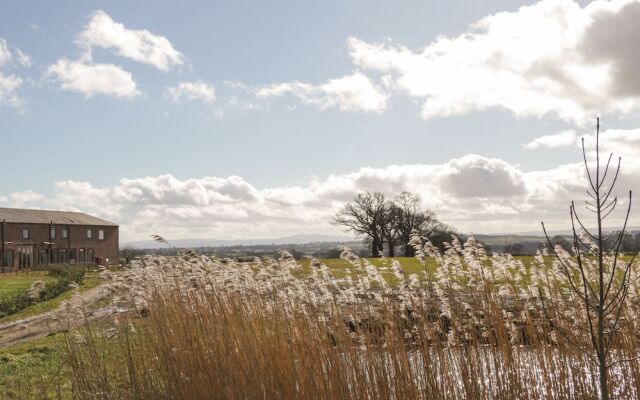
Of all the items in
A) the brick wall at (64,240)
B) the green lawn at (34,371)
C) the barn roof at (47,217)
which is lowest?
the green lawn at (34,371)

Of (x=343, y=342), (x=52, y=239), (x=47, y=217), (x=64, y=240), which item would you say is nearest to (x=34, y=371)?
(x=343, y=342)

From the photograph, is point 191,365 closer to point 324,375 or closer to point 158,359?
point 158,359

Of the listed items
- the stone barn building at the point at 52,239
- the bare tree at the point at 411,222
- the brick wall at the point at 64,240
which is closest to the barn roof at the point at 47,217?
the stone barn building at the point at 52,239

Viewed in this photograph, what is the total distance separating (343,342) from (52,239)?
45667mm

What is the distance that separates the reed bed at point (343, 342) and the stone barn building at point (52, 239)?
3671cm

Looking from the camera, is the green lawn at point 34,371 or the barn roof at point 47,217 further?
the barn roof at point 47,217

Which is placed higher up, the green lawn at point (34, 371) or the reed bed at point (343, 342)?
the reed bed at point (343, 342)

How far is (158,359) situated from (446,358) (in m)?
3.11

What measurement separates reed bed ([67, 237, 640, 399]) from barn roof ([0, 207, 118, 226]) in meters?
40.9

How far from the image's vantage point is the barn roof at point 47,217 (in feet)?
139

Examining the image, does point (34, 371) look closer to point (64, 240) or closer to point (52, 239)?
point (52, 239)

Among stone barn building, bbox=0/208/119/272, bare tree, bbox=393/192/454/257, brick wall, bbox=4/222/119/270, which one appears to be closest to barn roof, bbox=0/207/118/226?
stone barn building, bbox=0/208/119/272

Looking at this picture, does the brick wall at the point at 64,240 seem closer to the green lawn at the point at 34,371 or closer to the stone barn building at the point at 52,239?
the stone barn building at the point at 52,239

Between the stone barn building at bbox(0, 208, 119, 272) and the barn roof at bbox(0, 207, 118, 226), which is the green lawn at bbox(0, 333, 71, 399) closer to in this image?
the stone barn building at bbox(0, 208, 119, 272)
